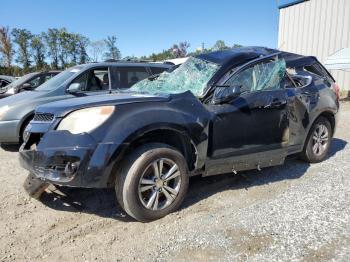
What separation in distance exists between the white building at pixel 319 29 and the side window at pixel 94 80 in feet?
37.6

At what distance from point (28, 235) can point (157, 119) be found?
5.38 feet

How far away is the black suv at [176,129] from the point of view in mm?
3445

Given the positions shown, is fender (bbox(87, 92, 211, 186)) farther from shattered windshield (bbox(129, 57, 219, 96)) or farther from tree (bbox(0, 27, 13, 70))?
tree (bbox(0, 27, 13, 70))

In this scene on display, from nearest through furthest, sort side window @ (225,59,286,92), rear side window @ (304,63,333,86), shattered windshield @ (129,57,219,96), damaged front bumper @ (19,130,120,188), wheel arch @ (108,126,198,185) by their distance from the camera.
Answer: damaged front bumper @ (19,130,120,188), wheel arch @ (108,126,198,185), shattered windshield @ (129,57,219,96), side window @ (225,59,286,92), rear side window @ (304,63,333,86)

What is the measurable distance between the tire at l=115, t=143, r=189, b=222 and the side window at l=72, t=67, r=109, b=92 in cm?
420

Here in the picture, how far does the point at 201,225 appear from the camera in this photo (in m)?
3.62

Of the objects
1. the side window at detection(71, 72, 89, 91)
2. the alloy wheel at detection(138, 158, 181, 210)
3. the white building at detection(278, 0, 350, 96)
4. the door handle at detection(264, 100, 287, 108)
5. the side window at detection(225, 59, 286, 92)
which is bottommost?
the alloy wheel at detection(138, 158, 181, 210)

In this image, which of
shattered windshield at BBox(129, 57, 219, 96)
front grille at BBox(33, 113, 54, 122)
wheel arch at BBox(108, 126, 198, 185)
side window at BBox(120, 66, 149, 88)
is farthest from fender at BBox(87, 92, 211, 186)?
side window at BBox(120, 66, 149, 88)

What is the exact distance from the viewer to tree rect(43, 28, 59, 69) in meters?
46.7

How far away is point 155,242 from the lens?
331 centimetres

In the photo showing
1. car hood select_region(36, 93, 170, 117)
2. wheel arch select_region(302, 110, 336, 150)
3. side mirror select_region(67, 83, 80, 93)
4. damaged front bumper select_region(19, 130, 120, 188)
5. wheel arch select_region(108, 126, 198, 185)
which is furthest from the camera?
side mirror select_region(67, 83, 80, 93)

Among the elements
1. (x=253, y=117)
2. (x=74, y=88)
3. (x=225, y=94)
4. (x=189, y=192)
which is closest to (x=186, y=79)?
(x=225, y=94)

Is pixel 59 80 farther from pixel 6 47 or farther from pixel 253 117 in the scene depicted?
pixel 6 47

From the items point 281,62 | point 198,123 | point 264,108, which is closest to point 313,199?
point 264,108
